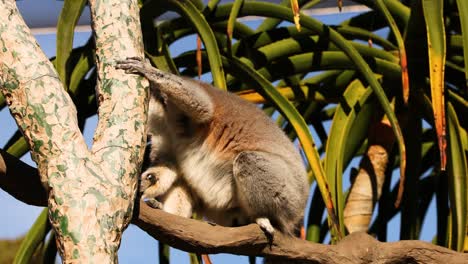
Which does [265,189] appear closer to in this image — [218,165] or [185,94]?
[218,165]

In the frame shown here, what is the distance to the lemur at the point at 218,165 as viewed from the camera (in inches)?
144

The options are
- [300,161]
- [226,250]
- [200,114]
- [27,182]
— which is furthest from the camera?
[300,161]

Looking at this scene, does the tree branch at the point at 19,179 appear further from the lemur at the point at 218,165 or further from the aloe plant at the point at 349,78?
the aloe plant at the point at 349,78

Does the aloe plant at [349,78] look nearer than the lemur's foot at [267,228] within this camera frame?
No

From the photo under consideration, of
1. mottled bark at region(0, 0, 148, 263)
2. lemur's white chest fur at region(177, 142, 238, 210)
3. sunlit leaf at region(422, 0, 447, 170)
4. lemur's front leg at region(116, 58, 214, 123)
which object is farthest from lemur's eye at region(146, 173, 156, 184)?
sunlit leaf at region(422, 0, 447, 170)

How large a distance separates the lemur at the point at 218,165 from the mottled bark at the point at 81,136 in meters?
0.83

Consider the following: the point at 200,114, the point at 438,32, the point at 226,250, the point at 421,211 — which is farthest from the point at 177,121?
the point at 421,211

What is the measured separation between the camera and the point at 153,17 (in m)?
4.65

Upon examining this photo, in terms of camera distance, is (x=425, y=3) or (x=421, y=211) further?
(x=421, y=211)

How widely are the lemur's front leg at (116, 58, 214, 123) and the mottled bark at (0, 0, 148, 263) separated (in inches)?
11.3

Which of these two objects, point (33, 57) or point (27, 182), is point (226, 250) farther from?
point (33, 57)

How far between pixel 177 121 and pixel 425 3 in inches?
54.5

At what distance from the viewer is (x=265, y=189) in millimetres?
3650

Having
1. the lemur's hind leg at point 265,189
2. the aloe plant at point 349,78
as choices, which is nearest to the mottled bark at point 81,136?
the lemur's hind leg at point 265,189
